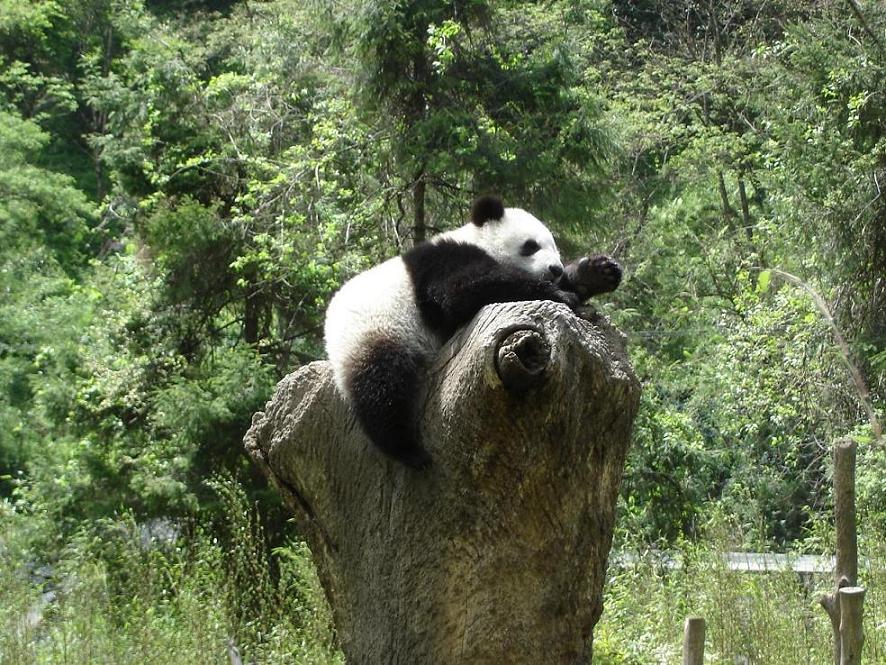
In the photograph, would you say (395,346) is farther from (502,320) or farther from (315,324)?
(315,324)

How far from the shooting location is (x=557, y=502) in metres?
3.53

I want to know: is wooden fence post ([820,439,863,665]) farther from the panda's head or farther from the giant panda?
the panda's head

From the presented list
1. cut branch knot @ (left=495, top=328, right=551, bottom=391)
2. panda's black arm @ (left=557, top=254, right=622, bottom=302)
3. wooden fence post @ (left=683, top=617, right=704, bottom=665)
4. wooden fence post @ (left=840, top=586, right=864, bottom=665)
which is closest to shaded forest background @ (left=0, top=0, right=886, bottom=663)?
wooden fence post @ (left=683, top=617, right=704, bottom=665)

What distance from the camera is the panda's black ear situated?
16.8ft

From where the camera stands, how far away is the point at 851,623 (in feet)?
13.5

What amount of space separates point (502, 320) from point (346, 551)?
Result: 1296 millimetres

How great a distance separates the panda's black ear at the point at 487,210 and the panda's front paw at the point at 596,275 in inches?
42.2

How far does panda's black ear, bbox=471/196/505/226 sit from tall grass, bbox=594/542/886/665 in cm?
250

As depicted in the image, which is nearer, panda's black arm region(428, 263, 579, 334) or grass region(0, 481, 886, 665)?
panda's black arm region(428, 263, 579, 334)

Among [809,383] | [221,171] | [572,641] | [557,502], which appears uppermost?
[221,171]

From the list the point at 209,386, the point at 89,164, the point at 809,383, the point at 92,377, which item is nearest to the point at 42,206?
the point at 89,164

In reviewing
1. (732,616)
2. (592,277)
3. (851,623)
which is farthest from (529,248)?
(732,616)

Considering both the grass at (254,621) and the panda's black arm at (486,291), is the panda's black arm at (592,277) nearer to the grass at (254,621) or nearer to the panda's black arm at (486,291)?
the panda's black arm at (486,291)

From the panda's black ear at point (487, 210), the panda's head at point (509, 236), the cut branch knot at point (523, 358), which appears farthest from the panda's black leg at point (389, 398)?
the panda's black ear at point (487, 210)
